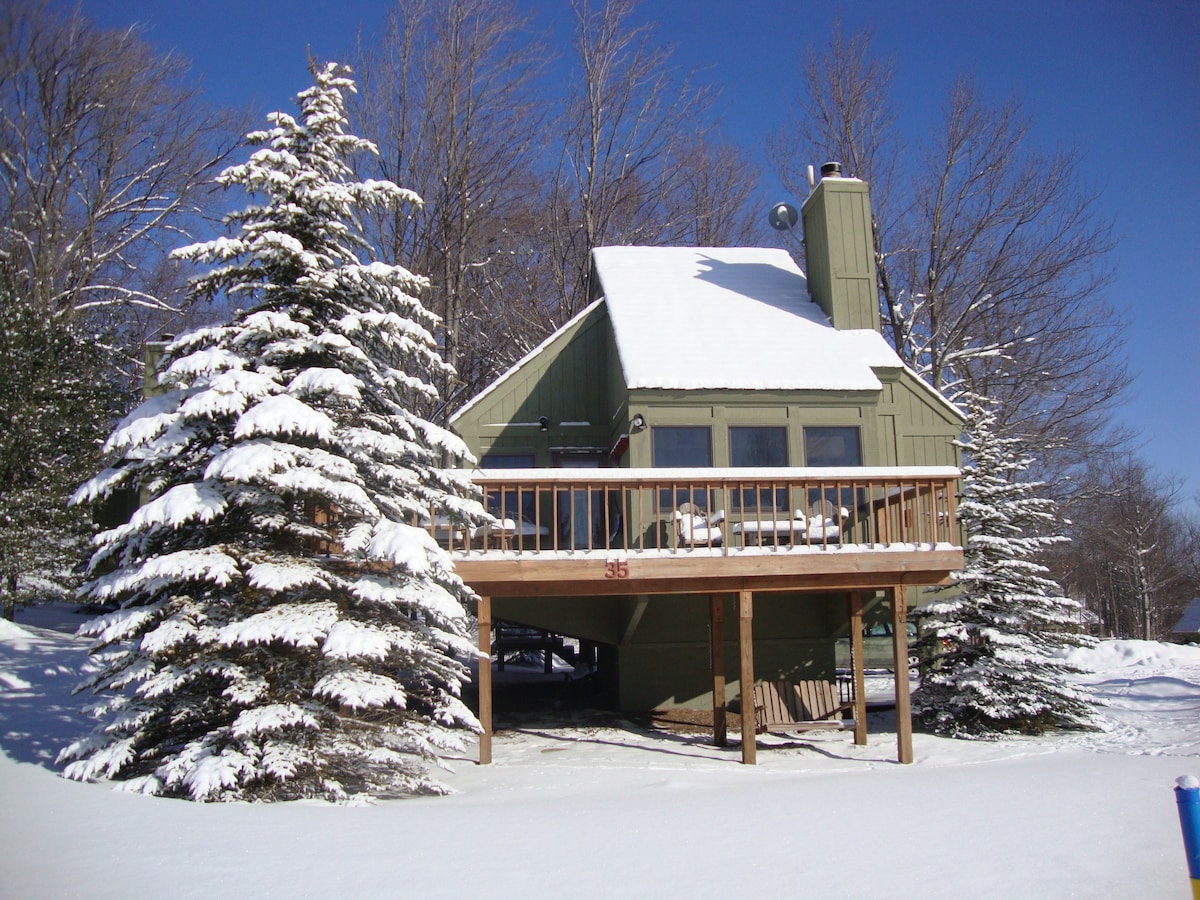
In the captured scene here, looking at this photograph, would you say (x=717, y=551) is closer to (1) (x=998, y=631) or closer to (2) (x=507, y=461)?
(1) (x=998, y=631)

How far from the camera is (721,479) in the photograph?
33.4ft

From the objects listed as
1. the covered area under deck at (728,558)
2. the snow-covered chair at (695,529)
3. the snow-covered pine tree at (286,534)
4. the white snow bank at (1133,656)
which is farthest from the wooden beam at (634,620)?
the white snow bank at (1133,656)

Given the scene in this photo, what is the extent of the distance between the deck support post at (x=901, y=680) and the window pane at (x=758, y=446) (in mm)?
2510

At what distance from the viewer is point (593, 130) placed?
76.9ft

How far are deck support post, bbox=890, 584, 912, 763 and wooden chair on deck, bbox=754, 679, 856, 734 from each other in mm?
2618

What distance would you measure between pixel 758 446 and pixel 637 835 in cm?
718

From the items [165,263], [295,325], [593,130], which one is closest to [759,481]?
[295,325]

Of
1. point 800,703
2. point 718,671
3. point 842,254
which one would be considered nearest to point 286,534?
point 718,671

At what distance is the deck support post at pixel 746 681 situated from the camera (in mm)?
9766

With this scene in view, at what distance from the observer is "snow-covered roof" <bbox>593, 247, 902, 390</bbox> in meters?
12.3

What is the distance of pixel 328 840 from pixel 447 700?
7.56 ft

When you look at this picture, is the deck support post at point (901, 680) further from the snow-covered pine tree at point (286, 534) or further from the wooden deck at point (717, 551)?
the snow-covered pine tree at point (286, 534)

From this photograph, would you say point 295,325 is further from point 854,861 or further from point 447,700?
point 854,861

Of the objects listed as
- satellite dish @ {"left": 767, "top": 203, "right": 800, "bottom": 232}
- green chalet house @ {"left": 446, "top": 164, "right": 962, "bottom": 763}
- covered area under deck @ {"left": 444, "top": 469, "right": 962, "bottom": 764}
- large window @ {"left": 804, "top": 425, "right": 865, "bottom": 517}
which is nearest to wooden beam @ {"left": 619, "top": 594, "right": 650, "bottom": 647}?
green chalet house @ {"left": 446, "top": 164, "right": 962, "bottom": 763}
